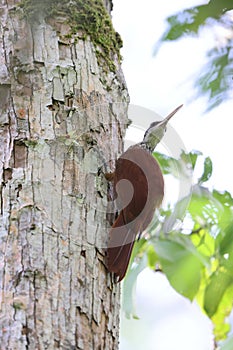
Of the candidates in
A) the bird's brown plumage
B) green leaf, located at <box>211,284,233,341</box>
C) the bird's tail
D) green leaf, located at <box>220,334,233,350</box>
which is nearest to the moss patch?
the bird's brown plumage

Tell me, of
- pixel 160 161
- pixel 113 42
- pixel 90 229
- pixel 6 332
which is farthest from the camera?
pixel 160 161

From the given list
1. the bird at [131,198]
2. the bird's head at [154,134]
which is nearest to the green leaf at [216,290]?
the bird at [131,198]

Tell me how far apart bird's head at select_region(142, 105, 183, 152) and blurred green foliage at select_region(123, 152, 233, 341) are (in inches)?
8.3

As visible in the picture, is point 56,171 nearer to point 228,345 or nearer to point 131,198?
point 131,198

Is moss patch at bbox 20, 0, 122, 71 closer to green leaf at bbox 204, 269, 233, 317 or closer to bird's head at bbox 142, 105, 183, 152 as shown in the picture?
bird's head at bbox 142, 105, 183, 152

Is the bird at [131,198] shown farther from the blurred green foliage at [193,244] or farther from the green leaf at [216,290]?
the green leaf at [216,290]

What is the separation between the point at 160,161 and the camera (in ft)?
8.93

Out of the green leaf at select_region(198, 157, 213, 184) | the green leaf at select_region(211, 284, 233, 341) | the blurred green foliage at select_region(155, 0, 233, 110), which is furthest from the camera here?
the green leaf at select_region(211, 284, 233, 341)

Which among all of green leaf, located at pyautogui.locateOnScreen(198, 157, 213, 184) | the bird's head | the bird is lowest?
the bird

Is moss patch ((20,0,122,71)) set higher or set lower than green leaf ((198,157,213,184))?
higher

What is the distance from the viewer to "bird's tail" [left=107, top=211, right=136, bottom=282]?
6.72 ft

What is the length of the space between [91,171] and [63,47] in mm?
446

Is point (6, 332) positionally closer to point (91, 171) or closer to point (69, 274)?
point (69, 274)

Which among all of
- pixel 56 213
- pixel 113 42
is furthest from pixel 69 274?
pixel 113 42
